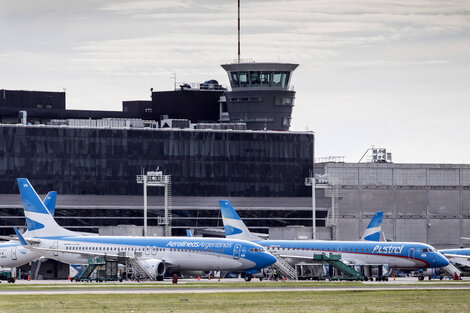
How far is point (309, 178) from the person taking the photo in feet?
645

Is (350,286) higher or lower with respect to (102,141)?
lower

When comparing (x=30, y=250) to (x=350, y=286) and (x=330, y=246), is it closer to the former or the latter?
(x=330, y=246)

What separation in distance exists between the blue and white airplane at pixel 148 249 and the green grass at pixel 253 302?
31883mm

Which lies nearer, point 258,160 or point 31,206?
point 31,206

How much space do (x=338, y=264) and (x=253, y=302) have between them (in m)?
49.2

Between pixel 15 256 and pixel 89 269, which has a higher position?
pixel 15 256

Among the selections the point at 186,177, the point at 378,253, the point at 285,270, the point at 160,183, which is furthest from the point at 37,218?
the point at 186,177

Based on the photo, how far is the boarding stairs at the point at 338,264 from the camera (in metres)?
123

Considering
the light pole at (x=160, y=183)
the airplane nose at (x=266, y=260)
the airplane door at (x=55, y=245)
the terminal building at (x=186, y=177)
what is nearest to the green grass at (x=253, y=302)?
the airplane nose at (x=266, y=260)

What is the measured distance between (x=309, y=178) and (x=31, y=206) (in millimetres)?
76099

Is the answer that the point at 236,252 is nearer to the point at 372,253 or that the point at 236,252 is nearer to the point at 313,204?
the point at 372,253

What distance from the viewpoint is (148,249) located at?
124938 millimetres

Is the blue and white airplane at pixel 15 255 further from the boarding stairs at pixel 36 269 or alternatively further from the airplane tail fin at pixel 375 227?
the airplane tail fin at pixel 375 227

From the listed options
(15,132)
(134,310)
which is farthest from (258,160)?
(134,310)
